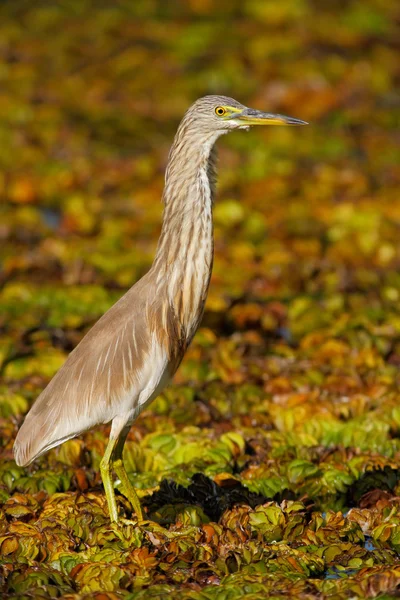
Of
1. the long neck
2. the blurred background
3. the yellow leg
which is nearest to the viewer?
the yellow leg

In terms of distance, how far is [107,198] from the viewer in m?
10.4

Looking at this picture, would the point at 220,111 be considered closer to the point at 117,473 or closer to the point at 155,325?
the point at 155,325

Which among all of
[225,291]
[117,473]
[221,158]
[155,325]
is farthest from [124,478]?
[221,158]

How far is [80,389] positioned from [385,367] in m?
2.62

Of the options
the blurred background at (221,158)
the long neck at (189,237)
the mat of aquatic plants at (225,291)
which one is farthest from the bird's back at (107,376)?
the blurred background at (221,158)

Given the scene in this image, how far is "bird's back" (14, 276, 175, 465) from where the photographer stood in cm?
486

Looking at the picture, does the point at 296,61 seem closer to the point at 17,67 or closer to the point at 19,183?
the point at 17,67

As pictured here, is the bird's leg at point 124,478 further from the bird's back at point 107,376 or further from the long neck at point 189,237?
the long neck at point 189,237

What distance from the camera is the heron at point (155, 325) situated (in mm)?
4871

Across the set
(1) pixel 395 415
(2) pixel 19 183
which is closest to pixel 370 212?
(2) pixel 19 183

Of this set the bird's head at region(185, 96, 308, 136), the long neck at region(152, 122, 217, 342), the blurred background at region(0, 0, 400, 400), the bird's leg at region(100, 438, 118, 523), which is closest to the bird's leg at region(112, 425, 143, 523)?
the bird's leg at region(100, 438, 118, 523)

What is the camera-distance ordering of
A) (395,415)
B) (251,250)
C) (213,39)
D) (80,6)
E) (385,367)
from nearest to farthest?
1. (395,415)
2. (385,367)
3. (251,250)
4. (213,39)
5. (80,6)

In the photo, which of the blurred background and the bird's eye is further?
the blurred background

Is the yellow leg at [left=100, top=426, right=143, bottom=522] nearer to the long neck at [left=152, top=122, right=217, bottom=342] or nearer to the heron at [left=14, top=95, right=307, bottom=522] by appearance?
the heron at [left=14, top=95, right=307, bottom=522]
